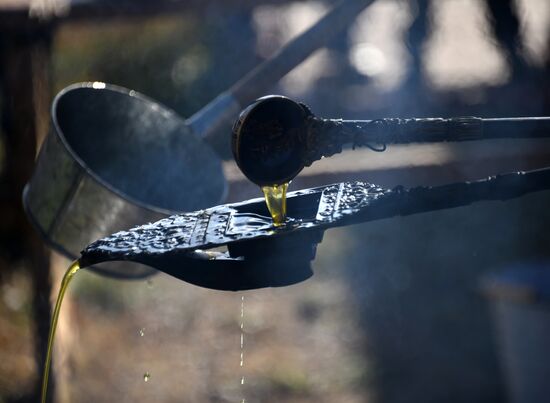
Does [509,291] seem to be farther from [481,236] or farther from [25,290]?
[25,290]

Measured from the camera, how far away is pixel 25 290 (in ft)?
15.2

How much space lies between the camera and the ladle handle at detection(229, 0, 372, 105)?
10.1 ft

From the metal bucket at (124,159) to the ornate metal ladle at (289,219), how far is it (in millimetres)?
980

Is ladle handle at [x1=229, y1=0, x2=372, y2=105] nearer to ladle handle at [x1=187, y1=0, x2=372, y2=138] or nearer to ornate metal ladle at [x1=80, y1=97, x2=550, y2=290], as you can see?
ladle handle at [x1=187, y1=0, x2=372, y2=138]

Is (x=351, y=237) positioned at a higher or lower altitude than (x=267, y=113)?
lower

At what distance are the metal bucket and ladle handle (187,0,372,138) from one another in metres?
0.10

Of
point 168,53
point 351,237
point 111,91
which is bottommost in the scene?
point 351,237

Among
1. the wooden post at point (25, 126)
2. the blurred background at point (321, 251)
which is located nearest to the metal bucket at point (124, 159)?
the blurred background at point (321, 251)

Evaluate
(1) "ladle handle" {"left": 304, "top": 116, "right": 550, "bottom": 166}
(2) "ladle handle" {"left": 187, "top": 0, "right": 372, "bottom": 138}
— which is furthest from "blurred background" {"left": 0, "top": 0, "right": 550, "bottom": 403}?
(1) "ladle handle" {"left": 304, "top": 116, "right": 550, "bottom": 166}

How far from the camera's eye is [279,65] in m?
3.07

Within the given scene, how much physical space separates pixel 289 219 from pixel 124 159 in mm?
1587

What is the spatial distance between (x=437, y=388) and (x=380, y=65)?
3854 mm

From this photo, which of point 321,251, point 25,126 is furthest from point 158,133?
point 321,251

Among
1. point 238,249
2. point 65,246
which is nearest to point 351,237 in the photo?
point 65,246
